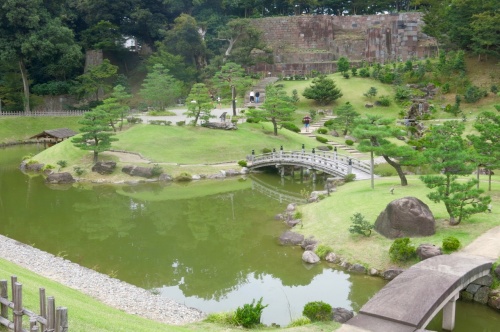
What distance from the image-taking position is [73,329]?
9.81 m

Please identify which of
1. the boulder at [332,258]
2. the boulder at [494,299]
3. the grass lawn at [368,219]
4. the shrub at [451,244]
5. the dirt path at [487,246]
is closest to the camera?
the boulder at [494,299]

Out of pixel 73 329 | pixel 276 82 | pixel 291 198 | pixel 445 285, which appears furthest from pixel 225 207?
pixel 276 82

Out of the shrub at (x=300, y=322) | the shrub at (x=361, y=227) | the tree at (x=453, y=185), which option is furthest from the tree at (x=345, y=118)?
the shrub at (x=300, y=322)

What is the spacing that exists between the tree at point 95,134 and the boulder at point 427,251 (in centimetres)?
2336

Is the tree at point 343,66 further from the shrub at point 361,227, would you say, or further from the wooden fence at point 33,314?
the wooden fence at point 33,314

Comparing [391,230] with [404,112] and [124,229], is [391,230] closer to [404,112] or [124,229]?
[124,229]

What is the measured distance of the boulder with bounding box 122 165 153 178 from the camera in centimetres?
3379

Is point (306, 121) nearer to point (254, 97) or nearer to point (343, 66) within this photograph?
point (254, 97)

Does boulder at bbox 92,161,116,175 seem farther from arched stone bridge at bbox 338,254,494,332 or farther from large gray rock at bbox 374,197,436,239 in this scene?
arched stone bridge at bbox 338,254,494,332

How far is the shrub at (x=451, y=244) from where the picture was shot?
55.3 feet

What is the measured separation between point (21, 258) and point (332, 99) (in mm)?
35690

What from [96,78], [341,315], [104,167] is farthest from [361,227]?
[96,78]

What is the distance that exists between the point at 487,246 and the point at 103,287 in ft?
38.2

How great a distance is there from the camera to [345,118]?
4328 centimetres
